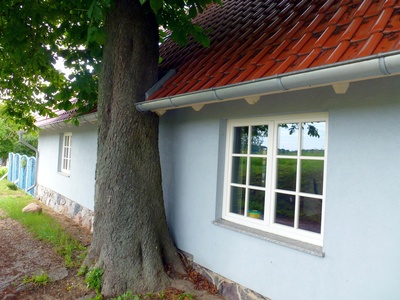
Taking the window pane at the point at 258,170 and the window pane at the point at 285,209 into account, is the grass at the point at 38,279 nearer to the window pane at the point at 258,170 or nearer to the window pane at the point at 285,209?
the window pane at the point at 258,170

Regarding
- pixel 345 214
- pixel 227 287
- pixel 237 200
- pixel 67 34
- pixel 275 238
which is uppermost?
pixel 67 34

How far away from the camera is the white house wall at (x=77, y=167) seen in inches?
334

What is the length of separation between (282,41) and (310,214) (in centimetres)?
210

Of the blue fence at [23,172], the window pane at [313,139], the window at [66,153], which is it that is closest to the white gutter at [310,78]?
the window pane at [313,139]

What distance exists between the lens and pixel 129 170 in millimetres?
4617

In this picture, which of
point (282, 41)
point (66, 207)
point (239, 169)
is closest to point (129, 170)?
point (239, 169)

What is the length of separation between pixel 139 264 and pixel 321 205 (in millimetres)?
2696

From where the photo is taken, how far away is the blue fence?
14.4 metres

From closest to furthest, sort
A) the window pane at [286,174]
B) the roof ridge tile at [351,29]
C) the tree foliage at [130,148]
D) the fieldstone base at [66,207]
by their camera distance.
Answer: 1. the roof ridge tile at [351,29]
2. the window pane at [286,174]
3. the tree foliage at [130,148]
4. the fieldstone base at [66,207]

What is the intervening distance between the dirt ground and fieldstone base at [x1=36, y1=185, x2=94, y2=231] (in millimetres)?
1256

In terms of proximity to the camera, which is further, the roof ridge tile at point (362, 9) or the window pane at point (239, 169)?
the window pane at point (239, 169)


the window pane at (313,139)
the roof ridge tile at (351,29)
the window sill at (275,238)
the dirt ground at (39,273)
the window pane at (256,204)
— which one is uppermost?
the roof ridge tile at (351,29)

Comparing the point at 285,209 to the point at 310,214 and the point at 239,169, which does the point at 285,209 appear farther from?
the point at 239,169

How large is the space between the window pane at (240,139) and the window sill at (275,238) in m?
1.02
